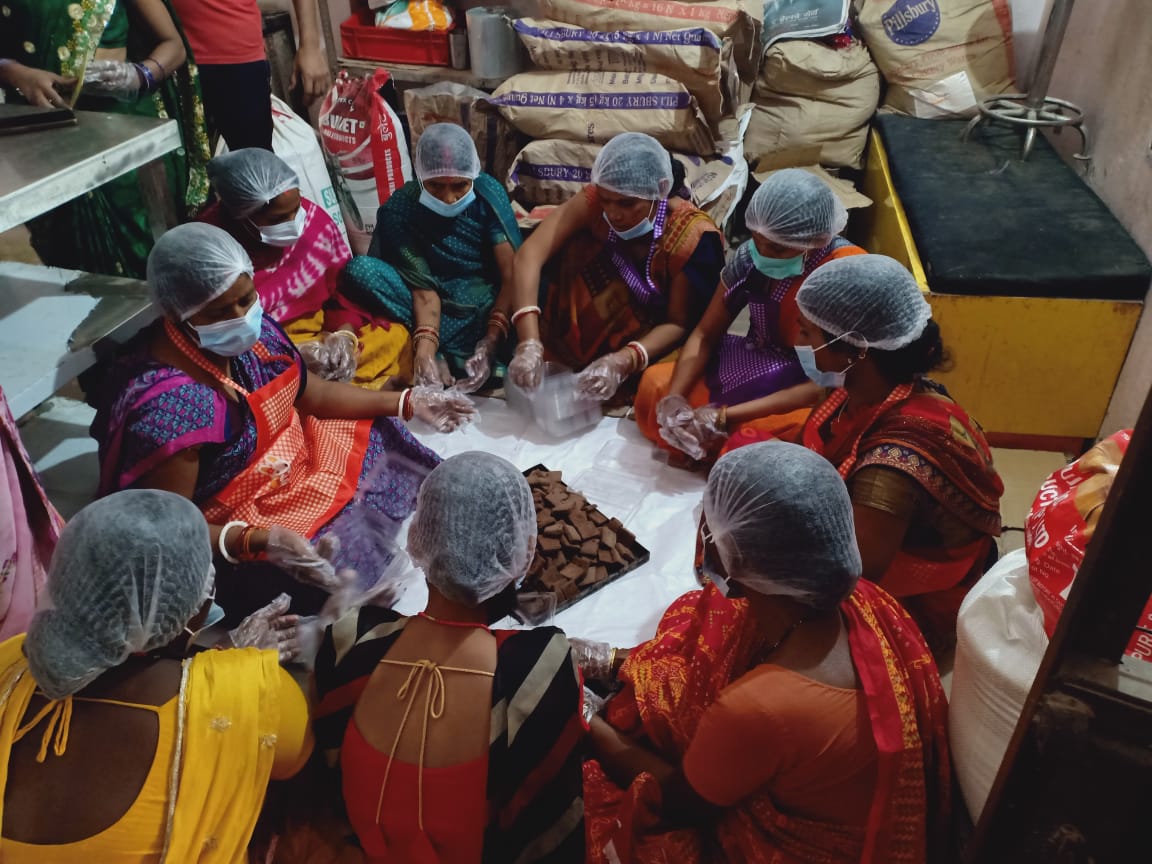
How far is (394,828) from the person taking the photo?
128 centimetres

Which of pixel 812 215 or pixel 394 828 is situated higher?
pixel 812 215

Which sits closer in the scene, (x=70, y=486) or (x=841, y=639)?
(x=841, y=639)

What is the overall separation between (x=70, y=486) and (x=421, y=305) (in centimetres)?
127

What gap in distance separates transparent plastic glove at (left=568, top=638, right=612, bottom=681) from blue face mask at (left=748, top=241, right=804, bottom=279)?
1.20 m

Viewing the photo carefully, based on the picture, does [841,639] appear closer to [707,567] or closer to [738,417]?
[707,567]

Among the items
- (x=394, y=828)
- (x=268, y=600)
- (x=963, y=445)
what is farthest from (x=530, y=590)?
(x=963, y=445)

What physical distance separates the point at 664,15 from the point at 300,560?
2.54 meters

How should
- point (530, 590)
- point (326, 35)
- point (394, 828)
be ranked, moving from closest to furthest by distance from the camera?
point (394, 828)
point (530, 590)
point (326, 35)

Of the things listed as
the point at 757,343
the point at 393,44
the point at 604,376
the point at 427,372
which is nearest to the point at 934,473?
the point at 757,343

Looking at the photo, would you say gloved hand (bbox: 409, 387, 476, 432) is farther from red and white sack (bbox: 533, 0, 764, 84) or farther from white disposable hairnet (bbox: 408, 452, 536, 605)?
red and white sack (bbox: 533, 0, 764, 84)

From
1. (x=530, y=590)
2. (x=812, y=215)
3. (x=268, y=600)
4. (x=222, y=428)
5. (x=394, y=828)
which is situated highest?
(x=812, y=215)

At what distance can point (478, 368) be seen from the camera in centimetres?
299

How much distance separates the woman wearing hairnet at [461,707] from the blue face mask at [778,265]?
1308 mm

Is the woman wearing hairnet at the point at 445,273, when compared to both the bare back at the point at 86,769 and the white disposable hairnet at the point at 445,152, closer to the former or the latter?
the white disposable hairnet at the point at 445,152
